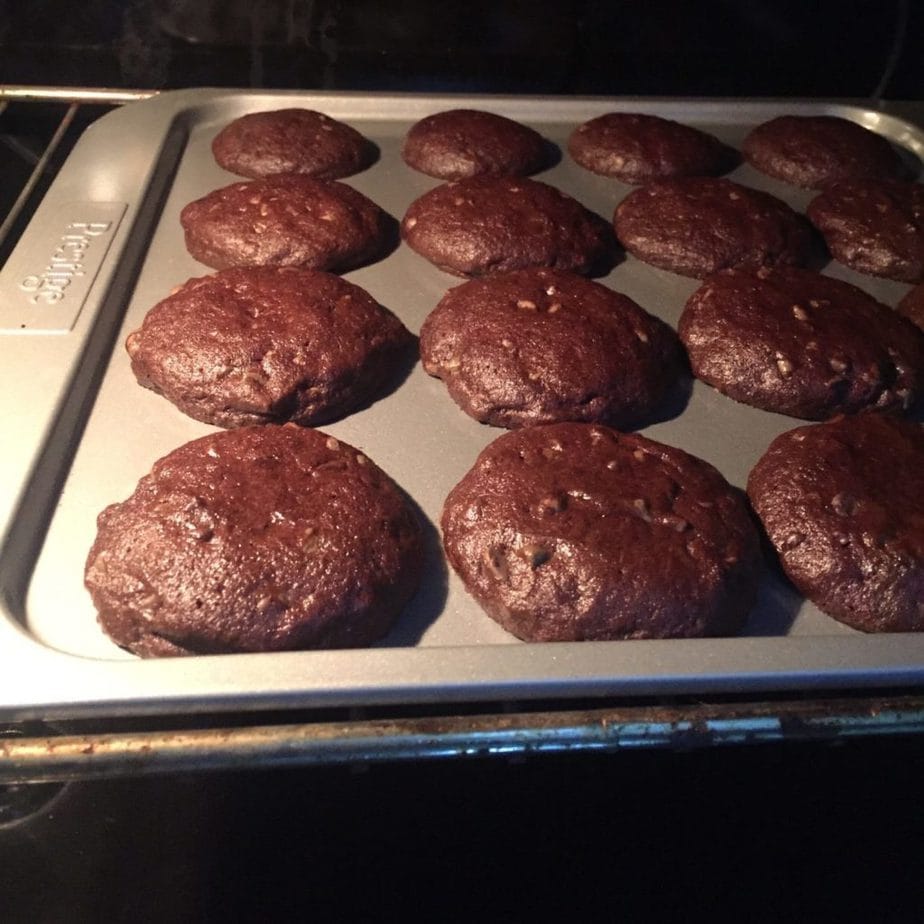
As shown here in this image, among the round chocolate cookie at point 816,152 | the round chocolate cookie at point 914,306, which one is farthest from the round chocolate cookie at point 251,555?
the round chocolate cookie at point 816,152

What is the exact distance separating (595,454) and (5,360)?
39.4 inches

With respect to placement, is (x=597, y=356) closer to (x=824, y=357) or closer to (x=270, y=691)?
(x=824, y=357)

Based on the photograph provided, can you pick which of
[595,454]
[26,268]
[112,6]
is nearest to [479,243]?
[595,454]

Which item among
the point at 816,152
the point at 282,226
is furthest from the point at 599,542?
the point at 816,152

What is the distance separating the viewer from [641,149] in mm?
2160

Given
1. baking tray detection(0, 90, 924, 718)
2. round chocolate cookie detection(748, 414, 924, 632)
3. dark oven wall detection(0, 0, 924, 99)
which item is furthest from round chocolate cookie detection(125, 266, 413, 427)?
dark oven wall detection(0, 0, 924, 99)

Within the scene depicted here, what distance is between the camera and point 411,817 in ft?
3.78

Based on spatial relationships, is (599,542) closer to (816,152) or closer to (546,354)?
(546,354)

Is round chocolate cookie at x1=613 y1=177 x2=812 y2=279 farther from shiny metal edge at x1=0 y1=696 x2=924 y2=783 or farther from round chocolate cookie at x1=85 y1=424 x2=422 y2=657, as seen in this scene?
shiny metal edge at x1=0 y1=696 x2=924 y2=783

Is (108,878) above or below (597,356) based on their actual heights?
below

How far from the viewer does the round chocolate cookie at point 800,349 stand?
1.63m

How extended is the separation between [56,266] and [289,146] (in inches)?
25.6

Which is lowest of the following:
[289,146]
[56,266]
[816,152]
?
[56,266]

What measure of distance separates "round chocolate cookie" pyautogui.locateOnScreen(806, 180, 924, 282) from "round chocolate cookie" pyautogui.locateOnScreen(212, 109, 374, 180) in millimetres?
1149
